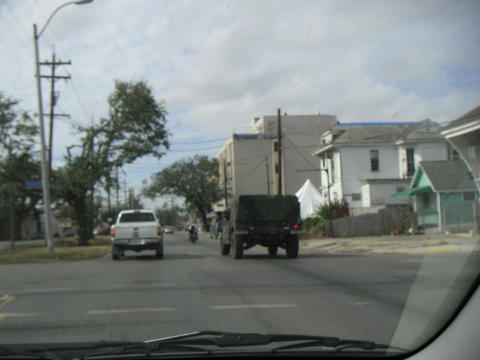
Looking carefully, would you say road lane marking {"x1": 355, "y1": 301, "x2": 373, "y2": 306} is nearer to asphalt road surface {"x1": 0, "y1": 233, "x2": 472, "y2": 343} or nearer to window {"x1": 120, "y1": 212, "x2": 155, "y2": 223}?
asphalt road surface {"x1": 0, "y1": 233, "x2": 472, "y2": 343}

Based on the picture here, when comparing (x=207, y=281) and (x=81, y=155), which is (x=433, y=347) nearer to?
(x=207, y=281)

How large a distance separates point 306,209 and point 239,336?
4063 centimetres

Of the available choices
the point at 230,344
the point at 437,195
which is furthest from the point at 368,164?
the point at 230,344

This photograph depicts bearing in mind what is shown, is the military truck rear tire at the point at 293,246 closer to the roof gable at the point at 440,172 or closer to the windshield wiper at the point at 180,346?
the roof gable at the point at 440,172

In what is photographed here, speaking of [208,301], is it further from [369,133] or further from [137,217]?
[369,133]

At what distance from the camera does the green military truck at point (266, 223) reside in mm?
19000

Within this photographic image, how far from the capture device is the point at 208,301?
30.5 feet

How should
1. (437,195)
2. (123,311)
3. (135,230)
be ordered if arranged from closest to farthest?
(123,311), (135,230), (437,195)

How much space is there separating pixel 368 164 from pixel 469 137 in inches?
1372

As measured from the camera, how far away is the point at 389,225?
33.3 m

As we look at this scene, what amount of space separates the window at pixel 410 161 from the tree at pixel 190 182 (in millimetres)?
47637

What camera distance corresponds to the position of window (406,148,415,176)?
3853 centimetres

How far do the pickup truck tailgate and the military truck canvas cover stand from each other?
3.69 meters

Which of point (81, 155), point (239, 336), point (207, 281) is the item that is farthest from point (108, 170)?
point (239, 336)
